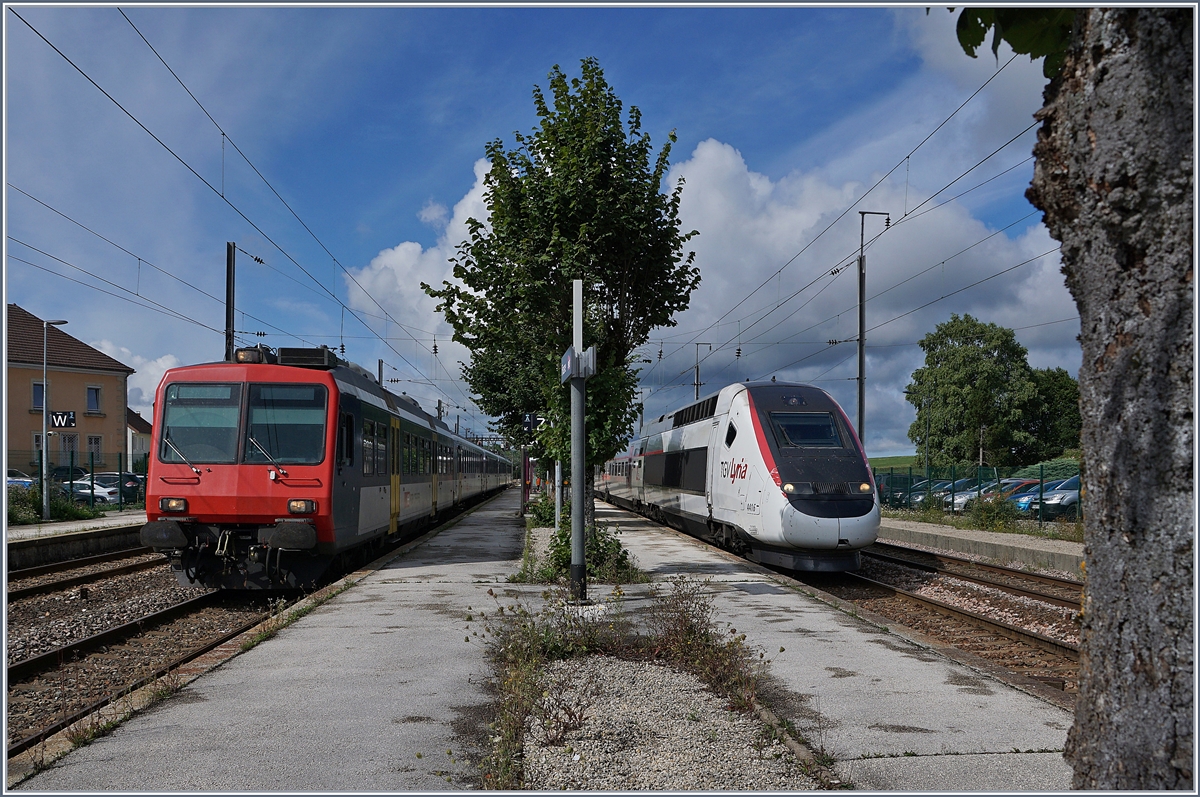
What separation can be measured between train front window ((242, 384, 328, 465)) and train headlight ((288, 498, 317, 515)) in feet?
1.70

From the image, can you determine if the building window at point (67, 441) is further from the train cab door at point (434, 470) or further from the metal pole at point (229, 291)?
the train cab door at point (434, 470)

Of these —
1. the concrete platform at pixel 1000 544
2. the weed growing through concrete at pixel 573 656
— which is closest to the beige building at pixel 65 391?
the concrete platform at pixel 1000 544

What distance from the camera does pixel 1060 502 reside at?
80.3ft

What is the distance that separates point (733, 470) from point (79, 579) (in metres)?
10.7

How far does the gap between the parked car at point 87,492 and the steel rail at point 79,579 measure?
37.1ft

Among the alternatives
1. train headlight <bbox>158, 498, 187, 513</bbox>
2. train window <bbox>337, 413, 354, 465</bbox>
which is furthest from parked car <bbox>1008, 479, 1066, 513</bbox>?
train headlight <bbox>158, 498, 187, 513</bbox>

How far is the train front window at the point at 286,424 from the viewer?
465 inches

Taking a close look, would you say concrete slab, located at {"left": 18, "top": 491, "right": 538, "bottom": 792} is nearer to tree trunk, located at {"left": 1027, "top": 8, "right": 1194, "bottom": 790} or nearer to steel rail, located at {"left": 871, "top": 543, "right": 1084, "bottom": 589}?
tree trunk, located at {"left": 1027, "top": 8, "right": 1194, "bottom": 790}

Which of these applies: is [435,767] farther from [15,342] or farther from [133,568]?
[15,342]

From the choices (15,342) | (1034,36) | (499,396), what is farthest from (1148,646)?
(15,342)

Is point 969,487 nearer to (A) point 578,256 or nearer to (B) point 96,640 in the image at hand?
(A) point 578,256

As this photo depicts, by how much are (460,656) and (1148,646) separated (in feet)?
19.1

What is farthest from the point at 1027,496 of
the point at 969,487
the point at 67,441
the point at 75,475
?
the point at 67,441

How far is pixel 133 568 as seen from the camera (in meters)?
16.1
